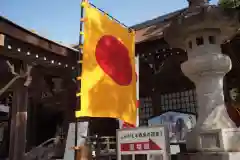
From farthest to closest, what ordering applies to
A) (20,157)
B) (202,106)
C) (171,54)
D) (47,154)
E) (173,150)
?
(47,154) < (171,54) < (173,150) < (20,157) < (202,106)

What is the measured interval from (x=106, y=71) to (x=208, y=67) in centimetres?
199

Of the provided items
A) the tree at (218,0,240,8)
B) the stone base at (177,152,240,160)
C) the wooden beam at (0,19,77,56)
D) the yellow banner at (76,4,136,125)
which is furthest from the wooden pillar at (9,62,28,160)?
the tree at (218,0,240,8)

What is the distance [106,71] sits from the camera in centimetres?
532

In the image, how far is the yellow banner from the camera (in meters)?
4.86

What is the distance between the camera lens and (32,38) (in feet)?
16.9

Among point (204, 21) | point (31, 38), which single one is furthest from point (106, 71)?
point (204, 21)

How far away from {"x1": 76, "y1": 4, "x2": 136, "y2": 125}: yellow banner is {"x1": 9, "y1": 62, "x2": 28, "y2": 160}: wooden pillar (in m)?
1.83

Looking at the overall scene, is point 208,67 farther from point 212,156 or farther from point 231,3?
point 231,3

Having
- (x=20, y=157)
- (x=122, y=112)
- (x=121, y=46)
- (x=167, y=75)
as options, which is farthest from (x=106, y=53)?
(x=167, y=75)

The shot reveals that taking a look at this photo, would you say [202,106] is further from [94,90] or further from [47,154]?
[47,154]

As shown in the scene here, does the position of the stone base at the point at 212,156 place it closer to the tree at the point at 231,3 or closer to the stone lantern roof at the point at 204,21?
the stone lantern roof at the point at 204,21

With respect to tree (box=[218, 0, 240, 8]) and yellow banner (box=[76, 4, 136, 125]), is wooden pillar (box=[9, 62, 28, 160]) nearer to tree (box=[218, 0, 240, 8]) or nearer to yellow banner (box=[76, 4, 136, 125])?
yellow banner (box=[76, 4, 136, 125])

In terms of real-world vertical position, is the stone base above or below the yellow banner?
below

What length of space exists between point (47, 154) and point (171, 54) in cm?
546
